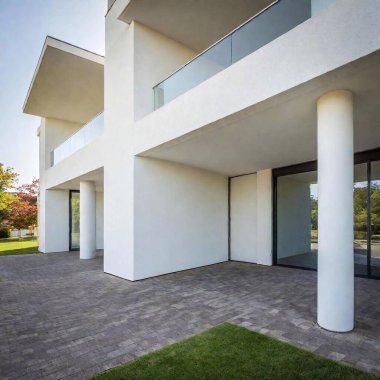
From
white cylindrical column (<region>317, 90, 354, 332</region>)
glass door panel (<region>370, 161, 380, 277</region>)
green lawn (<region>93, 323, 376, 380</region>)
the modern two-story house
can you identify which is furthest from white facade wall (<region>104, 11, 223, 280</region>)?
glass door panel (<region>370, 161, 380, 277</region>)

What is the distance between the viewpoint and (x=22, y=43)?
1266 cm

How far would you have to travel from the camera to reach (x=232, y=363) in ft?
9.94

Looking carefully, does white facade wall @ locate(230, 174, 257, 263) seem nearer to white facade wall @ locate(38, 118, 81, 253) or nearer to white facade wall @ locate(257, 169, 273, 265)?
white facade wall @ locate(257, 169, 273, 265)

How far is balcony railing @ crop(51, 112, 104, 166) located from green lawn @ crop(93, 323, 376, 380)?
24.8 feet

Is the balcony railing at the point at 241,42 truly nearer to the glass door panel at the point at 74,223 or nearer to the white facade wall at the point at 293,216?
the white facade wall at the point at 293,216

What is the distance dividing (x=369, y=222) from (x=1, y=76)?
2009 centimetres

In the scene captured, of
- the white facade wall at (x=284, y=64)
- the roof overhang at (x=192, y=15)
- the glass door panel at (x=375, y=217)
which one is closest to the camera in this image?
the white facade wall at (x=284, y=64)

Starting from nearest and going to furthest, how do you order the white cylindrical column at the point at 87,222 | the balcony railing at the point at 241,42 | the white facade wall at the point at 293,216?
the balcony railing at the point at 241,42 < the white facade wall at the point at 293,216 < the white cylindrical column at the point at 87,222

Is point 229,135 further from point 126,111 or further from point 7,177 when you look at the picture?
point 7,177

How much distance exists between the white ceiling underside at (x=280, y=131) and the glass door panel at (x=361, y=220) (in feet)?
2.81

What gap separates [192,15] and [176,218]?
222 inches

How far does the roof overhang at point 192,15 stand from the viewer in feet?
22.0

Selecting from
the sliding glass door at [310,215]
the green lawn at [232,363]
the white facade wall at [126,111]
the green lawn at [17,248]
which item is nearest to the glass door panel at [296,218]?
the sliding glass door at [310,215]

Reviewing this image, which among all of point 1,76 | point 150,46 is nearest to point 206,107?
point 150,46
